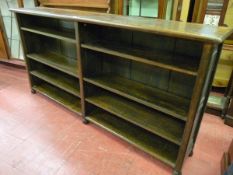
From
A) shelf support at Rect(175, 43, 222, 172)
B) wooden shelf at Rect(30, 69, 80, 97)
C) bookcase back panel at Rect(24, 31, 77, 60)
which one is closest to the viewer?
shelf support at Rect(175, 43, 222, 172)

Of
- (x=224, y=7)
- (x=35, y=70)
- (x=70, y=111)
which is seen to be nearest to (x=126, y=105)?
(x=70, y=111)

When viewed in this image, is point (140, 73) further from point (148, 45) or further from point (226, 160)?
point (226, 160)

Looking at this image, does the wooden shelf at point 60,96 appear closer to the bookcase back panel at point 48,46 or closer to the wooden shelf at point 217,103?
the bookcase back panel at point 48,46

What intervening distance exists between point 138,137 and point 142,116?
215mm

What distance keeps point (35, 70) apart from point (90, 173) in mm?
1633

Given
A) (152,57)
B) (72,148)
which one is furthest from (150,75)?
(72,148)

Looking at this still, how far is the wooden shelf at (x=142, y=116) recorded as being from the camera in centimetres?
152

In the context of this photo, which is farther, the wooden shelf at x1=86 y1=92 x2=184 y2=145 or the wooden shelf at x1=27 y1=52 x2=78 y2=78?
the wooden shelf at x1=27 y1=52 x2=78 y2=78

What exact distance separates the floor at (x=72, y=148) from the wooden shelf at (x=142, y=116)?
1.09 feet

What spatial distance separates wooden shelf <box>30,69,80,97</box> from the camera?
7.07 ft

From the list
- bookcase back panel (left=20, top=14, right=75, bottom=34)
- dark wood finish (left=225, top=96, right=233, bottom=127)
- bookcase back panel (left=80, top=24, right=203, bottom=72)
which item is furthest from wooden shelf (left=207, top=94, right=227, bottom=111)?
bookcase back panel (left=20, top=14, right=75, bottom=34)

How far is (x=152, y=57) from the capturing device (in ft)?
4.66

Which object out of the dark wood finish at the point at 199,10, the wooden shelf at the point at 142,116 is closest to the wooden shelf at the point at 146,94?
the wooden shelf at the point at 142,116

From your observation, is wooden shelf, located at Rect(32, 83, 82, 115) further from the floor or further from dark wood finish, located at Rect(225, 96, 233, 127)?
dark wood finish, located at Rect(225, 96, 233, 127)
